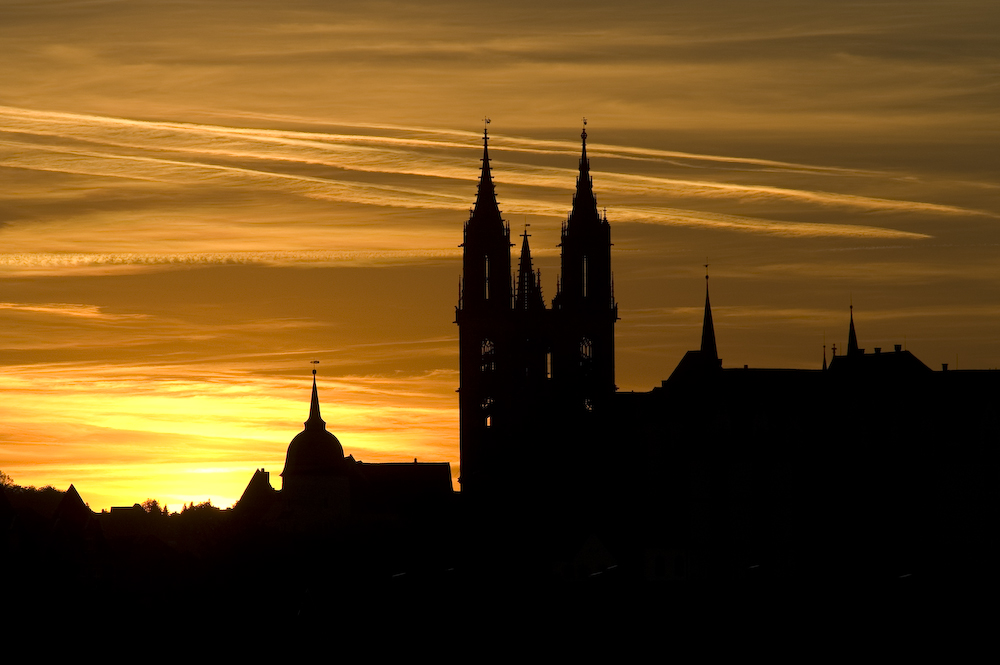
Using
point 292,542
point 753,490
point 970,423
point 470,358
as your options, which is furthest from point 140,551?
point 970,423

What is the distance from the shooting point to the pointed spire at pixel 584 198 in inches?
5709

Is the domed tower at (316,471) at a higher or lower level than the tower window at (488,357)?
lower

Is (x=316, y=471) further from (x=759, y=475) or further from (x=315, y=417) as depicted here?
(x=759, y=475)

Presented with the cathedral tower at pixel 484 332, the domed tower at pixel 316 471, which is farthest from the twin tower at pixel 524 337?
the domed tower at pixel 316 471

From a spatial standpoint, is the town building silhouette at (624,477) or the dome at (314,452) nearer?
the town building silhouette at (624,477)

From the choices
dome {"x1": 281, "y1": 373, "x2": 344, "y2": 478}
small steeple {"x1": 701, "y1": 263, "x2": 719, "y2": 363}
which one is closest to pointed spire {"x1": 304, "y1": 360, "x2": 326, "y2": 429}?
dome {"x1": 281, "y1": 373, "x2": 344, "y2": 478}

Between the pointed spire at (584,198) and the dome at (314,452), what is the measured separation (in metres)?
25.3

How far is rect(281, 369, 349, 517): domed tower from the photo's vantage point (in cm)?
15250

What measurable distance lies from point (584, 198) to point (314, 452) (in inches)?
1082

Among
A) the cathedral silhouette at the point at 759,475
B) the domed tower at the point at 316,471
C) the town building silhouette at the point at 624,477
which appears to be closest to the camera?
the town building silhouette at the point at 624,477

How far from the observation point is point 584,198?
146m

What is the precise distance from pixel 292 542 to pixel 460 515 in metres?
11.1

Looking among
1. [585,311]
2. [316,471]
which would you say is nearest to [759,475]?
[585,311]

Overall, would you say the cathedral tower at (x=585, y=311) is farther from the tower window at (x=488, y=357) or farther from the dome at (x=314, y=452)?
the dome at (x=314, y=452)
